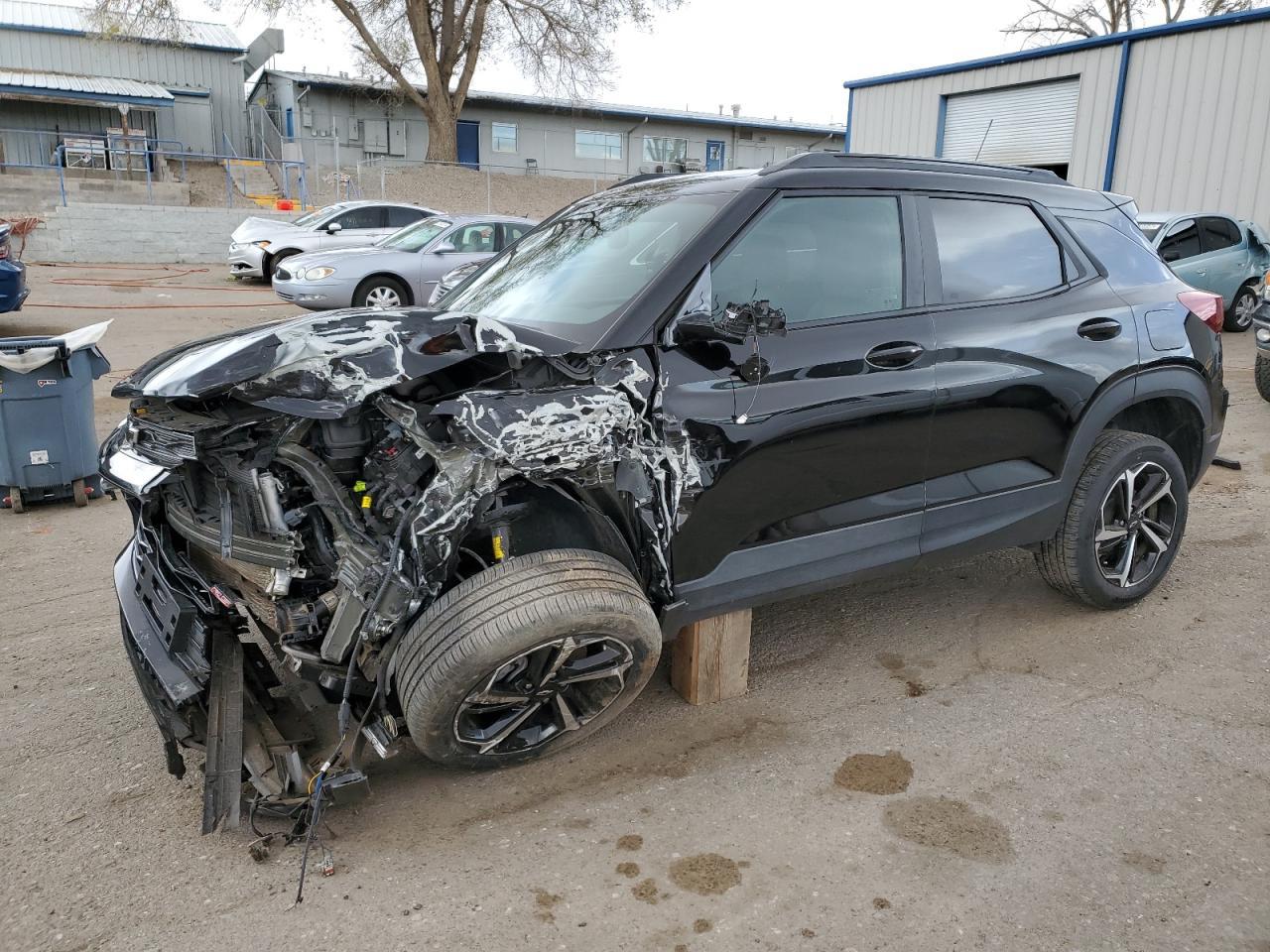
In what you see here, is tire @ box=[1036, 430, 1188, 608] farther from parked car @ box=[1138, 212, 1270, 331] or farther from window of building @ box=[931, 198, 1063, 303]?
parked car @ box=[1138, 212, 1270, 331]

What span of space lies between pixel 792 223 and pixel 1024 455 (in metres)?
1.39

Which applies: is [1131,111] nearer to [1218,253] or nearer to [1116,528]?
[1218,253]

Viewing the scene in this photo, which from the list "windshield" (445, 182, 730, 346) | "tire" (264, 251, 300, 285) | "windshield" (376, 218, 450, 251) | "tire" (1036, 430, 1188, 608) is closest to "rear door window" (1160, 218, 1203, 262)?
"tire" (1036, 430, 1188, 608)

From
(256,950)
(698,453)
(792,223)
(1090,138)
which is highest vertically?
(1090,138)

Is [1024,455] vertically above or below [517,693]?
above

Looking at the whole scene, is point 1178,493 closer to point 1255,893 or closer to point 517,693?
point 1255,893

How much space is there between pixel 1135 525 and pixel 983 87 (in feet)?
55.5

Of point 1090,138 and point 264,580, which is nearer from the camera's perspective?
point 264,580

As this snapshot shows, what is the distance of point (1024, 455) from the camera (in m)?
3.84

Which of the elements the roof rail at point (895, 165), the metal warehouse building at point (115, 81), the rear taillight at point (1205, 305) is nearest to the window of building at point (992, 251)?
the roof rail at point (895, 165)

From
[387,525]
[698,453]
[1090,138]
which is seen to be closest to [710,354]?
[698,453]

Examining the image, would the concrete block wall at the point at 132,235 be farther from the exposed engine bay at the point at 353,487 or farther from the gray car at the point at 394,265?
the exposed engine bay at the point at 353,487

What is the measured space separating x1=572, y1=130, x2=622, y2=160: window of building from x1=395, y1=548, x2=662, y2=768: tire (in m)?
38.9

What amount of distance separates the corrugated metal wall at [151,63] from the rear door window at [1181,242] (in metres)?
32.9
